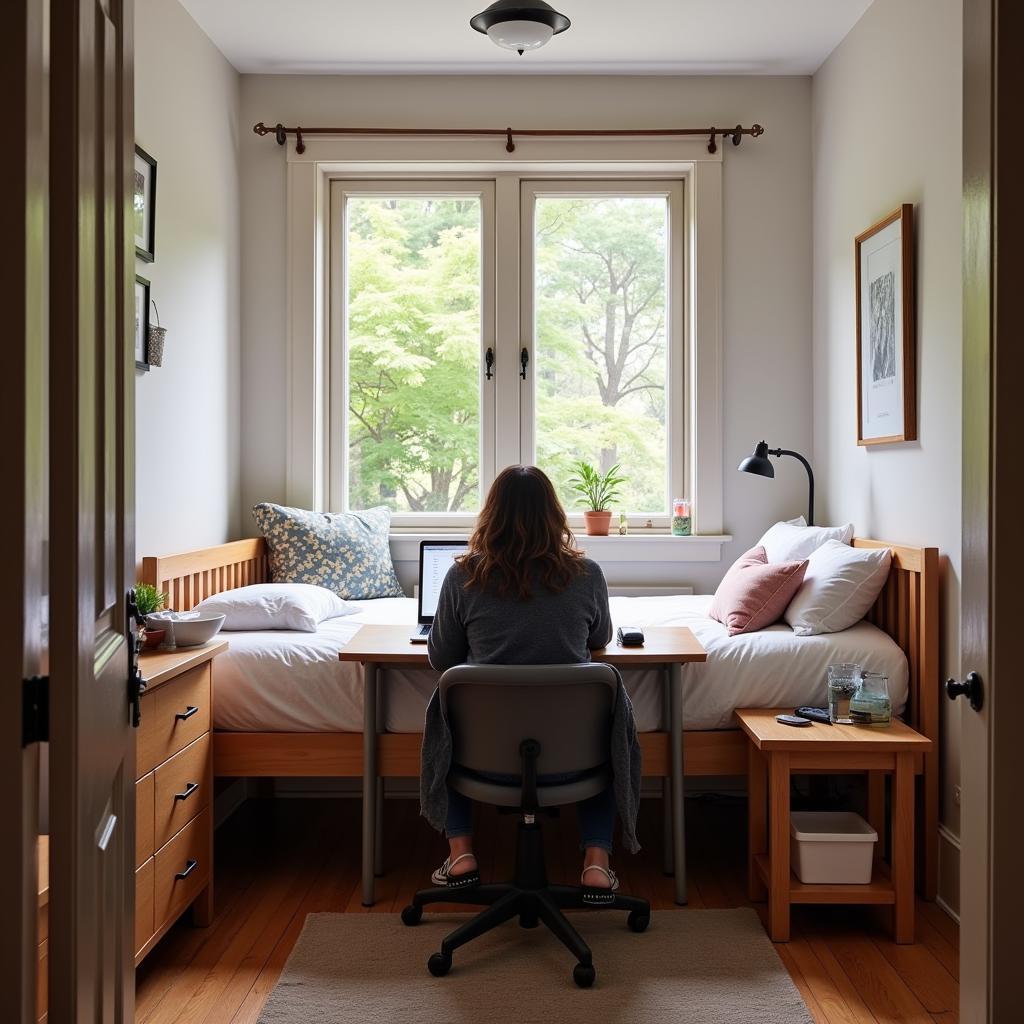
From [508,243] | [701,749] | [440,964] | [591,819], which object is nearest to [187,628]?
[440,964]

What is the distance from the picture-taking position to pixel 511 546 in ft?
7.97

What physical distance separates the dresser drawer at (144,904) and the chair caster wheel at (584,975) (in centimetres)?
97

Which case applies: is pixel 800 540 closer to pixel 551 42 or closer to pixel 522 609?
pixel 522 609

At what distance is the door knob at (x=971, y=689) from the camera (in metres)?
1.36

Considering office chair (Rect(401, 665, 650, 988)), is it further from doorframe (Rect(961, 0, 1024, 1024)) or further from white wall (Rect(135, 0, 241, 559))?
white wall (Rect(135, 0, 241, 559))

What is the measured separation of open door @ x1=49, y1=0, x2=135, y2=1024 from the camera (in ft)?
3.41

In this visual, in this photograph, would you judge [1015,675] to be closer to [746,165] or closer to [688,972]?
[688,972]

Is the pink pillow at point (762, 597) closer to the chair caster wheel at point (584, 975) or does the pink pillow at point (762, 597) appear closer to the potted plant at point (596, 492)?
the potted plant at point (596, 492)

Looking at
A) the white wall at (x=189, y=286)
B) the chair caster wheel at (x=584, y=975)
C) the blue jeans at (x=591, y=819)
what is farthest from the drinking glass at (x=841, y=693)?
the white wall at (x=189, y=286)

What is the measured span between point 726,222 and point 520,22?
1.38 m

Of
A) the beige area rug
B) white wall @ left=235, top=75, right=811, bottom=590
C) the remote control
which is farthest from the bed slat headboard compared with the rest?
the remote control

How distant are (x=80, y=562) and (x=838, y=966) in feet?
6.94

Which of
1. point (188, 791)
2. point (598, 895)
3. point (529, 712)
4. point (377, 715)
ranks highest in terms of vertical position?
point (529, 712)
